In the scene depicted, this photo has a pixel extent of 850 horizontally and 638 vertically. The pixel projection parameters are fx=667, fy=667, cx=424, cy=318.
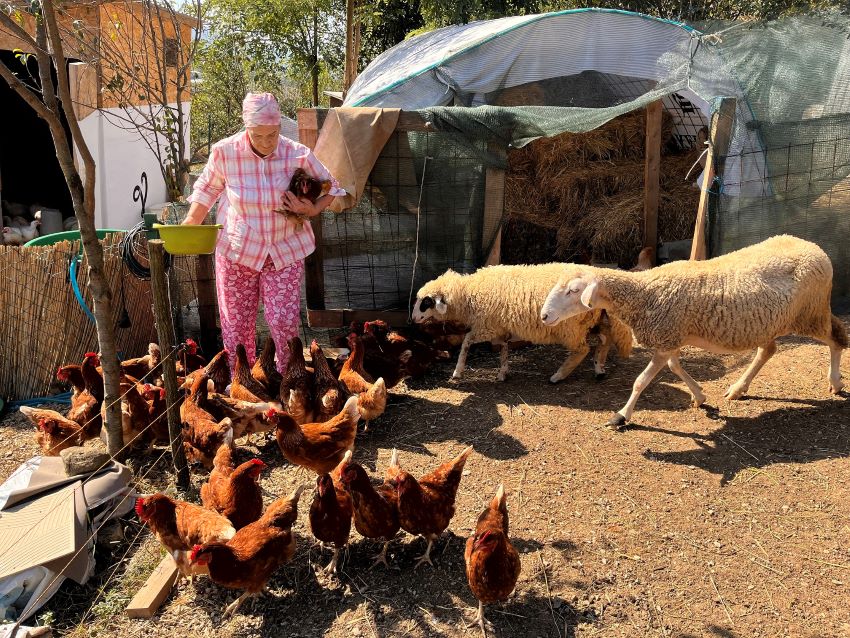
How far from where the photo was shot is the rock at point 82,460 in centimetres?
430

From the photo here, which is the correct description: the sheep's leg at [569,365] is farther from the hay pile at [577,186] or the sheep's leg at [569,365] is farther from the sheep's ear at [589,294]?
the hay pile at [577,186]

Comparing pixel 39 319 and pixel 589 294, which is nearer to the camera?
pixel 589 294

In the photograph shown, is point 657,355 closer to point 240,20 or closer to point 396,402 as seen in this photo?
point 396,402

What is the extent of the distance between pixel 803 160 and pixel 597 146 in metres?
2.84

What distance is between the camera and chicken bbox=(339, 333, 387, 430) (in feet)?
16.8

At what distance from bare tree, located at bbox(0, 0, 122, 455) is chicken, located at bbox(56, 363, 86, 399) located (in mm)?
1182

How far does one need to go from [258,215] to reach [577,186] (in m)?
5.35

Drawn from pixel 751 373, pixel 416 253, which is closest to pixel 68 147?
pixel 416 253

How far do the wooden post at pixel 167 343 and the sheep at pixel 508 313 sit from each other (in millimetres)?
2777

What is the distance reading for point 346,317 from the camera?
7148 mm


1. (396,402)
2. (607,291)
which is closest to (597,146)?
(607,291)

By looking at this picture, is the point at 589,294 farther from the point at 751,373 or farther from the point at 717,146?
the point at 717,146

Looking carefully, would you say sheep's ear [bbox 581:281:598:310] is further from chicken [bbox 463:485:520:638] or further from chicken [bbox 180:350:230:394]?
chicken [bbox 180:350:230:394]

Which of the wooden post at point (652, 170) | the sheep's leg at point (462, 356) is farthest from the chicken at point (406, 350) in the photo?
the wooden post at point (652, 170)
